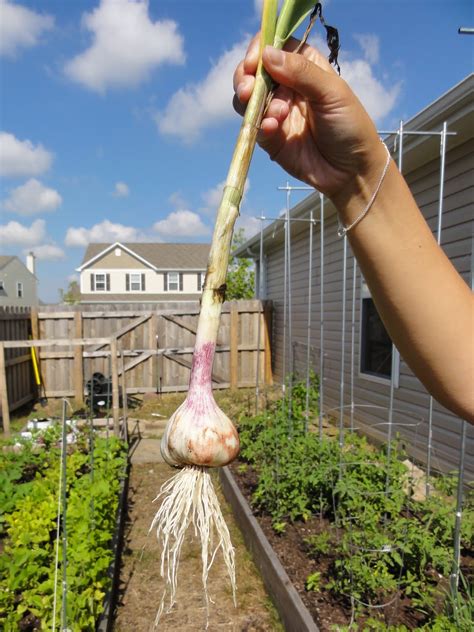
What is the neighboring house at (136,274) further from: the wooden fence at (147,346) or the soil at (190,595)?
the soil at (190,595)

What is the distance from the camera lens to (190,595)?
3.54 meters

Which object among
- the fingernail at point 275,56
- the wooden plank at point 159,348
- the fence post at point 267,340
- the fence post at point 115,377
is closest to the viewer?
the fingernail at point 275,56

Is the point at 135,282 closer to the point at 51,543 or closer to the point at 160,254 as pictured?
the point at 160,254

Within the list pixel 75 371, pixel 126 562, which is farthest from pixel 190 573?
pixel 75 371

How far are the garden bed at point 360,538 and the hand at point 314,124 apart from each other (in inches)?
75.3

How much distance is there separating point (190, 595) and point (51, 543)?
3.85 ft

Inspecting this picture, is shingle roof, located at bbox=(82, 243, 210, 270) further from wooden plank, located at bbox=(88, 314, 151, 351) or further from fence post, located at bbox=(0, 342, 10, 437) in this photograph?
fence post, located at bbox=(0, 342, 10, 437)

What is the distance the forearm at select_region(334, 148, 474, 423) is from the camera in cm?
104

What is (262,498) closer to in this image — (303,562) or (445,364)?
(303,562)

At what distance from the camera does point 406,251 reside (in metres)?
1.04

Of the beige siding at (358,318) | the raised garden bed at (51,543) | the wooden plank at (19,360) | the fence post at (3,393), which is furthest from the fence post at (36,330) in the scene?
the beige siding at (358,318)

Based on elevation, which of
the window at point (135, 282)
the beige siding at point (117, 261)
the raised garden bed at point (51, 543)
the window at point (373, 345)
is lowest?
the raised garden bed at point (51, 543)

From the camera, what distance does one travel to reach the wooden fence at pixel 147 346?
10.1 metres

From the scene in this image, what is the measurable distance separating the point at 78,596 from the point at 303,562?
66.9 inches
